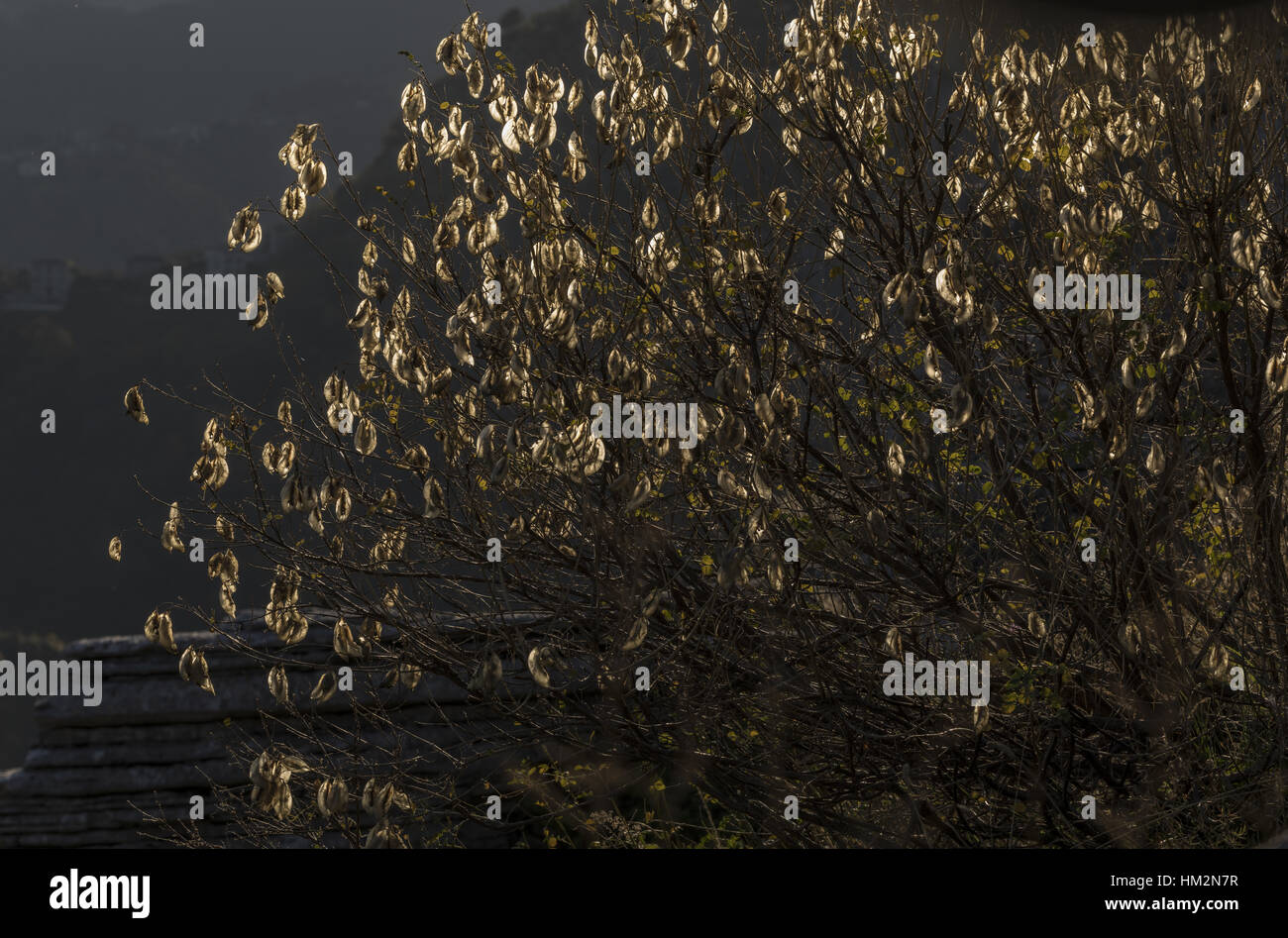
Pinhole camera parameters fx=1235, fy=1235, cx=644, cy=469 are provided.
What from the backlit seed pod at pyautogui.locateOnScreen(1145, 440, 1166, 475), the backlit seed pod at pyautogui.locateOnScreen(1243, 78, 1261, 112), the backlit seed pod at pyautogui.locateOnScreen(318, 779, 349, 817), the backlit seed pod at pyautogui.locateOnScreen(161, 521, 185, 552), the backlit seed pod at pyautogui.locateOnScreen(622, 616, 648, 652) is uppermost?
the backlit seed pod at pyautogui.locateOnScreen(1243, 78, 1261, 112)

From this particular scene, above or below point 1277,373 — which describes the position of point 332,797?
below

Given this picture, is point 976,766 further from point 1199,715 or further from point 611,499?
point 611,499

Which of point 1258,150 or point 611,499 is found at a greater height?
point 1258,150

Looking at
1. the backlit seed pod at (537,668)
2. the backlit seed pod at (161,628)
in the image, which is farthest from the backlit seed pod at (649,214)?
the backlit seed pod at (161,628)

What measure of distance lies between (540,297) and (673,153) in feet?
2.85

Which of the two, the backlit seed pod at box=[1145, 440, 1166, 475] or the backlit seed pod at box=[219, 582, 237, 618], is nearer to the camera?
the backlit seed pod at box=[1145, 440, 1166, 475]

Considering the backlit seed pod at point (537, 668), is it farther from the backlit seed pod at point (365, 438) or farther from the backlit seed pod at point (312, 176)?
the backlit seed pod at point (312, 176)

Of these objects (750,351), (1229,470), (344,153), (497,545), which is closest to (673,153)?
(750,351)

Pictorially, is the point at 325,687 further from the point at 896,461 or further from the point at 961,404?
the point at 961,404

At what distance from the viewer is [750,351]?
4.42 metres

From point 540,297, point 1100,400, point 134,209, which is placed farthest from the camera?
point 134,209

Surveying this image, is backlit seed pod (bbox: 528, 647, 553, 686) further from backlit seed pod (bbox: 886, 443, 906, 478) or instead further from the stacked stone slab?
the stacked stone slab

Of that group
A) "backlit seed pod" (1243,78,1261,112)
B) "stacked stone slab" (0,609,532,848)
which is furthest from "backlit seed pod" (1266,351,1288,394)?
"stacked stone slab" (0,609,532,848)

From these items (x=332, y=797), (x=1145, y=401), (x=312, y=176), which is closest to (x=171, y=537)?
(x=332, y=797)
